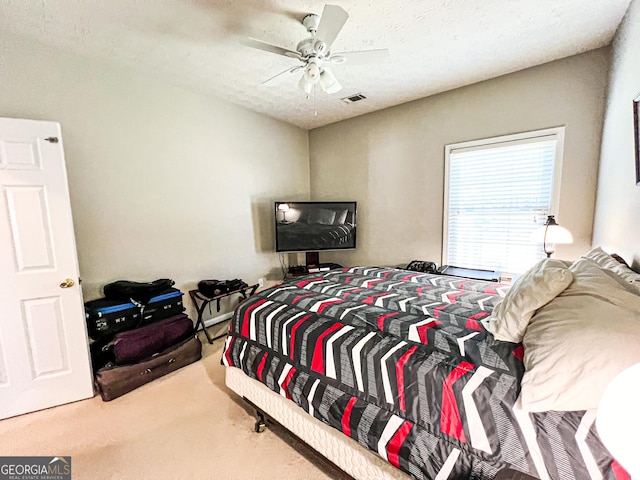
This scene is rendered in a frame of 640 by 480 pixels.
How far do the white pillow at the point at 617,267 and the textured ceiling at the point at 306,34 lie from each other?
5.27 feet

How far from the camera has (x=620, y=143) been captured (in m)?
1.89

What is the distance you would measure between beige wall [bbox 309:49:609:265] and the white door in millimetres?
3108

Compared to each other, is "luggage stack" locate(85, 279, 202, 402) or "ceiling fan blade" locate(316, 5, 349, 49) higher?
"ceiling fan blade" locate(316, 5, 349, 49)

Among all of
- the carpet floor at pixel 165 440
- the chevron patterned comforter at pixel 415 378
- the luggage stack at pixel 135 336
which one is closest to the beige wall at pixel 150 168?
the luggage stack at pixel 135 336

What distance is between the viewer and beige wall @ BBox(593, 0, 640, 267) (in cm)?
164

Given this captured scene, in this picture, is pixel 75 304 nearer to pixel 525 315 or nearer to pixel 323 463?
pixel 323 463

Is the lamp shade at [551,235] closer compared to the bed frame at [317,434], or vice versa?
the bed frame at [317,434]

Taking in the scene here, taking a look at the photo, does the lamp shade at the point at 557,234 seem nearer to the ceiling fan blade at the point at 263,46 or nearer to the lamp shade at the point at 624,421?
the lamp shade at the point at 624,421

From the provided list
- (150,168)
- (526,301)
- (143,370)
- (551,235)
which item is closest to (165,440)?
(143,370)

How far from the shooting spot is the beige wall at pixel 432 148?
2.44m

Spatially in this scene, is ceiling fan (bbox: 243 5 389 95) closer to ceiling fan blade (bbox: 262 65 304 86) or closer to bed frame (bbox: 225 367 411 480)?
ceiling fan blade (bbox: 262 65 304 86)

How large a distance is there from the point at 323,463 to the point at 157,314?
183 centimetres

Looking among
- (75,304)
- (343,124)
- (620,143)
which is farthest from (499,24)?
(75,304)

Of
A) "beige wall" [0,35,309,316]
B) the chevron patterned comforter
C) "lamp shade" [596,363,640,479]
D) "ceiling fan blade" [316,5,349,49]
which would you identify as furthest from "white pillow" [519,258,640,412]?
"beige wall" [0,35,309,316]
